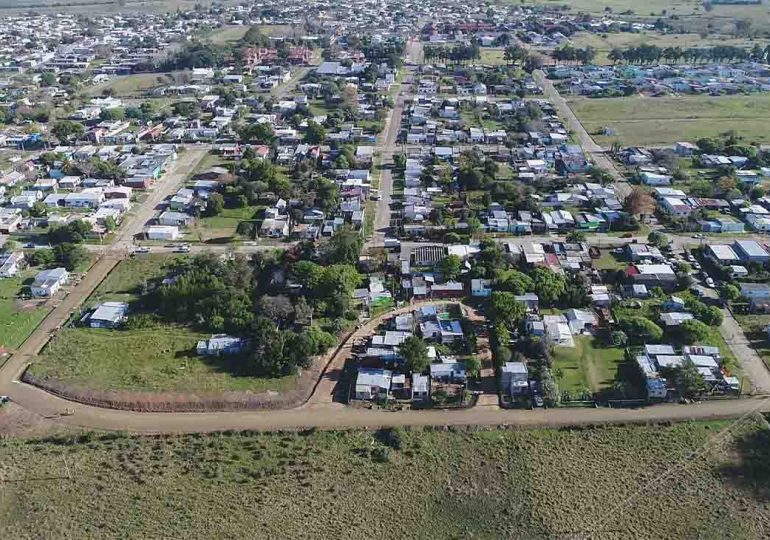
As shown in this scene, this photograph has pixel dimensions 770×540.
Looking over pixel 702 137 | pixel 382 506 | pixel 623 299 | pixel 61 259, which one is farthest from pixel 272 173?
pixel 702 137

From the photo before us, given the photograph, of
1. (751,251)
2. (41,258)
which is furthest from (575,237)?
(41,258)

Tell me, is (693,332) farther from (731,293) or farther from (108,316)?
(108,316)

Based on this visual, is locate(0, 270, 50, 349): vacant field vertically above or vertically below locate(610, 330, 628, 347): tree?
below

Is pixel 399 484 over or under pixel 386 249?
over

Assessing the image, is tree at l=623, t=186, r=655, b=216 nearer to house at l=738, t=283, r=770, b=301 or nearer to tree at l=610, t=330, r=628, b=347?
house at l=738, t=283, r=770, b=301

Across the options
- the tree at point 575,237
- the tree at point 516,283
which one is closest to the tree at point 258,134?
the tree at point 575,237

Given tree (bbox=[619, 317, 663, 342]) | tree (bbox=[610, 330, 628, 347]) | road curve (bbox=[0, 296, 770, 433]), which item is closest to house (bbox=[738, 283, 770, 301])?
tree (bbox=[619, 317, 663, 342])
